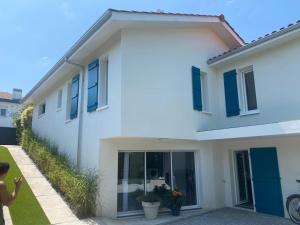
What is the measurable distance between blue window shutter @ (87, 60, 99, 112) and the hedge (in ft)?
9.44

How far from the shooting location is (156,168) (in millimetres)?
11156

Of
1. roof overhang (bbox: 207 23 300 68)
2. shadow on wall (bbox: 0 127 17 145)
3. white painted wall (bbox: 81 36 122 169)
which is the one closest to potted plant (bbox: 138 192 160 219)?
white painted wall (bbox: 81 36 122 169)

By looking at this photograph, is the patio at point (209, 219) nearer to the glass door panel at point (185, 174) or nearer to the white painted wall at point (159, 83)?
the glass door panel at point (185, 174)

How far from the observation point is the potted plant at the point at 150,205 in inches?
391

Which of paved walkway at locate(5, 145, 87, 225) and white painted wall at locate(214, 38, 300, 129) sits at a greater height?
white painted wall at locate(214, 38, 300, 129)

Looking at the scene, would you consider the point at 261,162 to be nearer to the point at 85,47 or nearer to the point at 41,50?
the point at 85,47

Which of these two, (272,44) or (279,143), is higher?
(272,44)

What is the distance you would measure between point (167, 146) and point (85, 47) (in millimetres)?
5522

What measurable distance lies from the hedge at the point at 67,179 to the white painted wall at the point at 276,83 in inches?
272

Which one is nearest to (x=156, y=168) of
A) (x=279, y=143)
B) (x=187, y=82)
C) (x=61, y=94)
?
(x=187, y=82)

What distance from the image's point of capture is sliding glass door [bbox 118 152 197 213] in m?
10.4

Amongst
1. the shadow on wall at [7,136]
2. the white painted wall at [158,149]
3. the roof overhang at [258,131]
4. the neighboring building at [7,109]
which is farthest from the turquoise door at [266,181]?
the neighboring building at [7,109]

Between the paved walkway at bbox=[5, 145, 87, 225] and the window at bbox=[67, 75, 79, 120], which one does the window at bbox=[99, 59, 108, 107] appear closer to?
the window at bbox=[67, 75, 79, 120]

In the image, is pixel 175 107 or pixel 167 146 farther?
pixel 167 146
